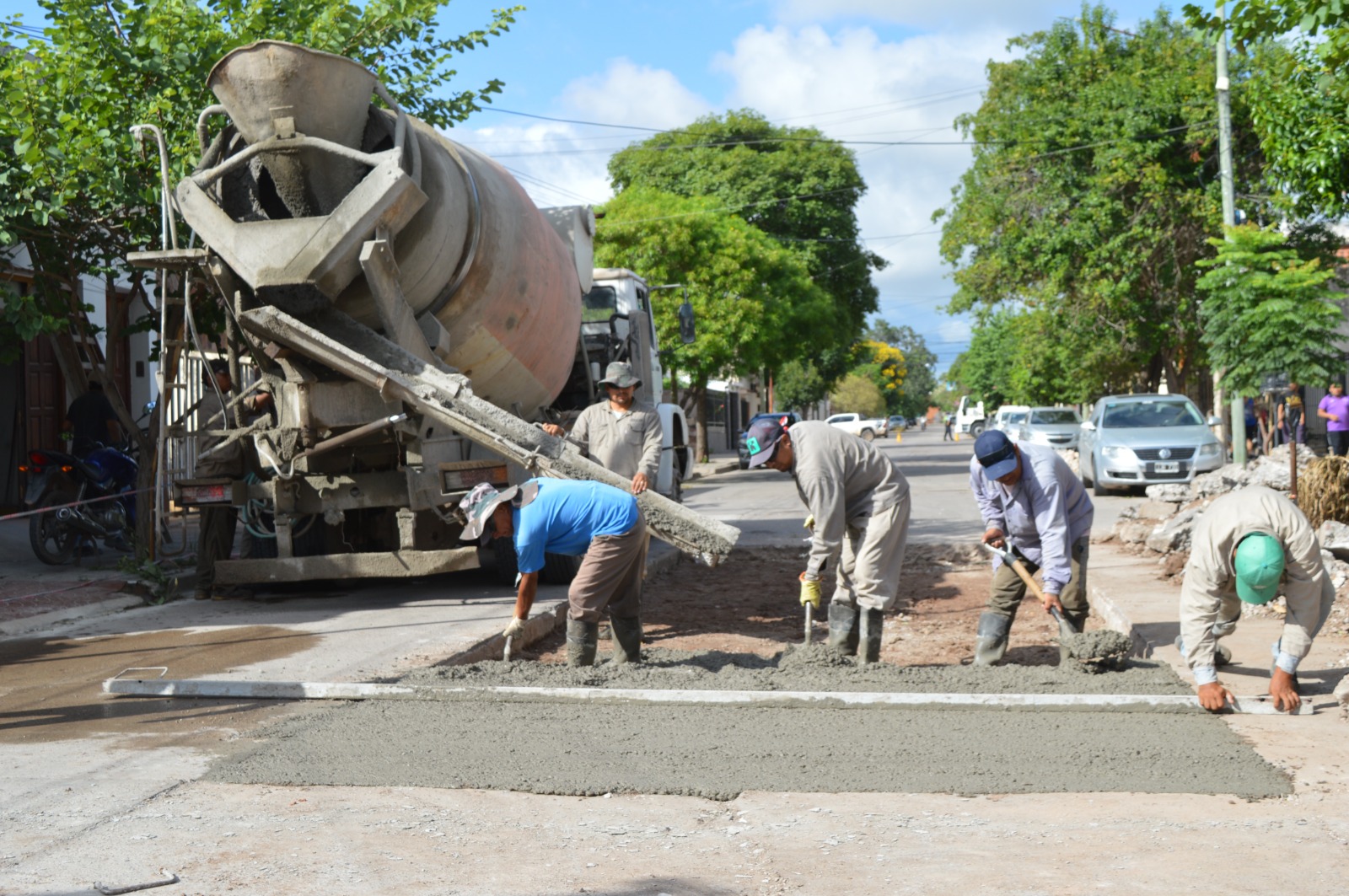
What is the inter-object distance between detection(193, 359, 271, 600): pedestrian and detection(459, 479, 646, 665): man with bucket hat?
329 centimetres

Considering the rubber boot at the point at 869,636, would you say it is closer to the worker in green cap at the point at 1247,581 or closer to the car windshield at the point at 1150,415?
the worker in green cap at the point at 1247,581

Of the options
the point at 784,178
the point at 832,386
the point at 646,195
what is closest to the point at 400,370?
the point at 646,195

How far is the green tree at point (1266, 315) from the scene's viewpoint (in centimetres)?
1772

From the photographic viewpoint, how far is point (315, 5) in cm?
1145

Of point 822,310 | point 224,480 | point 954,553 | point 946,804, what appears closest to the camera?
point 946,804

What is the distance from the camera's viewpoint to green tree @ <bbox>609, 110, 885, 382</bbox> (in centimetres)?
3947

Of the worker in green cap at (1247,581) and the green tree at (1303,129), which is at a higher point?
the green tree at (1303,129)

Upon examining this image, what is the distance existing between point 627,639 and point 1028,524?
7.52ft

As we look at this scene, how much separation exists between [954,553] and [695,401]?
22.4 meters

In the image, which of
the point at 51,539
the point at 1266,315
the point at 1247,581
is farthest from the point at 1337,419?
the point at 51,539

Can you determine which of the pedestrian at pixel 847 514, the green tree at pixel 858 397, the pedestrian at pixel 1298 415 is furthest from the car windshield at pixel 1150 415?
the green tree at pixel 858 397

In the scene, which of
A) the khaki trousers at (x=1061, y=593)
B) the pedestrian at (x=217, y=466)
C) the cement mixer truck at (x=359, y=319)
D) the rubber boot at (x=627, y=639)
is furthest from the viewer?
the pedestrian at (x=217, y=466)

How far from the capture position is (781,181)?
39.8 m

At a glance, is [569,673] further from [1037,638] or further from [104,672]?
[1037,638]
